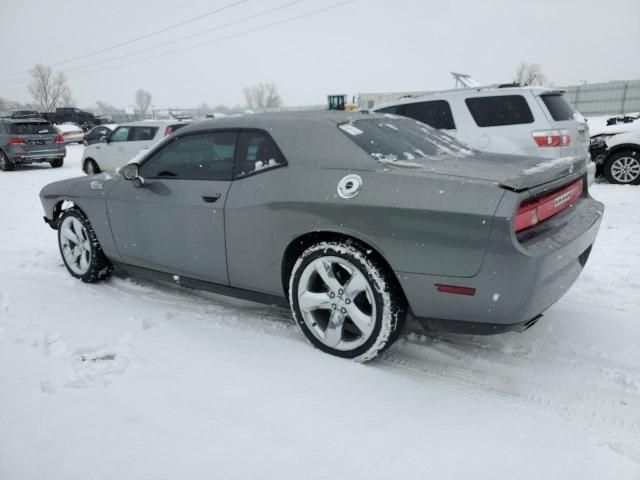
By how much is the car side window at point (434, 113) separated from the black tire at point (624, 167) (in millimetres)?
3988

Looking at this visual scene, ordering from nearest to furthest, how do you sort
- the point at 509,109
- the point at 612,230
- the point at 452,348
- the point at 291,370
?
the point at 291,370 < the point at 452,348 < the point at 612,230 < the point at 509,109

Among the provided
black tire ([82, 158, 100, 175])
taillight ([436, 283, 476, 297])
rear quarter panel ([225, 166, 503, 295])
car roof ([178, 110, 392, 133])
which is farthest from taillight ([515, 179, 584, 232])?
black tire ([82, 158, 100, 175])

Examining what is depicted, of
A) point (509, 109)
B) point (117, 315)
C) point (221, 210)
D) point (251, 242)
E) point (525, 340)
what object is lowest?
point (525, 340)

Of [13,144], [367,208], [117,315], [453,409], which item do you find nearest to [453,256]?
[367,208]

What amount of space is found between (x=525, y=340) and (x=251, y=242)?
1.93m

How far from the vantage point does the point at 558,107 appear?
19.9ft

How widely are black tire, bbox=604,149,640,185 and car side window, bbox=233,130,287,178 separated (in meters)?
7.71

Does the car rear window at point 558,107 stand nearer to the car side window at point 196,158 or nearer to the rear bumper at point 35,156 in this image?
the car side window at point 196,158

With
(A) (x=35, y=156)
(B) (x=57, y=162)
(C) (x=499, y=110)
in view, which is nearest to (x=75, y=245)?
(C) (x=499, y=110)

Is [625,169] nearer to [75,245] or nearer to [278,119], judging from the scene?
[278,119]

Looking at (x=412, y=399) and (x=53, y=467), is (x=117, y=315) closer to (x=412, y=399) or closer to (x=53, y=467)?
(x=53, y=467)

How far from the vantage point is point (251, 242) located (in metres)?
3.04

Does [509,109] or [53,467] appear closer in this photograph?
[53,467]

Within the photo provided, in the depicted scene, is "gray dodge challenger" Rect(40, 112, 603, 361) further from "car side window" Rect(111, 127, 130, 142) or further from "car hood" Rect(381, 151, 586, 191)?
"car side window" Rect(111, 127, 130, 142)
